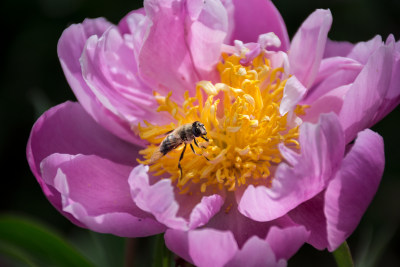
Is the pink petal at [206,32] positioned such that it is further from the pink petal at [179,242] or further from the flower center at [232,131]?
the pink petal at [179,242]

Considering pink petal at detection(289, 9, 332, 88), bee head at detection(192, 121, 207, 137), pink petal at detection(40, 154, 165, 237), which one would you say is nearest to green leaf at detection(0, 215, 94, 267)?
pink petal at detection(40, 154, 165, 237)

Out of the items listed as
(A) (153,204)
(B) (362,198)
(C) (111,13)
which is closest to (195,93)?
(A) (153,204)

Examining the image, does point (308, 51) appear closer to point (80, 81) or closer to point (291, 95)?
point (291, 95)

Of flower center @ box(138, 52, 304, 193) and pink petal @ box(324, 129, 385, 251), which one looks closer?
pink petal @ box(324, 129, 385, 251)

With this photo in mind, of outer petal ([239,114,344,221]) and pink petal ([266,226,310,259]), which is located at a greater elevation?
outer petal ([239,114,344,221])

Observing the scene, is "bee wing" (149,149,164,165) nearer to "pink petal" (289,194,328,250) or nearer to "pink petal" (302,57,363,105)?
"pink petal" (289,194,328,250)

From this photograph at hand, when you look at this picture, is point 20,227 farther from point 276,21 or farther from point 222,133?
point 276,21

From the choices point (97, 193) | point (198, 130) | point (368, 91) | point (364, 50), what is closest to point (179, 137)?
point (198, 130)
